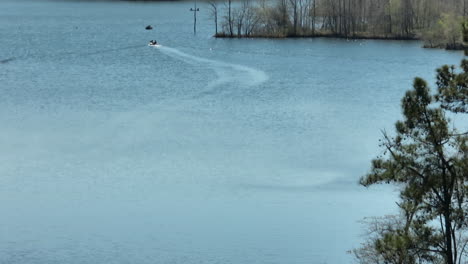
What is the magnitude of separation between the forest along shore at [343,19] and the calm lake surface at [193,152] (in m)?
11.7

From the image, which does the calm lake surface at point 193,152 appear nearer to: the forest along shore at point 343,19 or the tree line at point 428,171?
the tree line at point 428,171

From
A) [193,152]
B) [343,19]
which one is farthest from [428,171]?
[343,19]

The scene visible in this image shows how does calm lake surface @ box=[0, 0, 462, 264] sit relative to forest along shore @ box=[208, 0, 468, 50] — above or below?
below

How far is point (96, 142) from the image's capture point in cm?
3272

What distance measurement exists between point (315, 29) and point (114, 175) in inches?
1917

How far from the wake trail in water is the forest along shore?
16.2 meters

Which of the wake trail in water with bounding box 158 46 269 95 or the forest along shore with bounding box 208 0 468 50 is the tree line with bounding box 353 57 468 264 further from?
the forest along shore with bounding box 208 0 468 50

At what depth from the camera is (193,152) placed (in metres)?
31.6

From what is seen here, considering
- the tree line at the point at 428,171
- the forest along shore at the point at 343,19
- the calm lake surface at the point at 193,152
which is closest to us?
the tree line at the point at 428,171

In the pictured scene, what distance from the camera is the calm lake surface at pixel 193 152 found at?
2350cm

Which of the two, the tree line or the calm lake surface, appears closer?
the tree line

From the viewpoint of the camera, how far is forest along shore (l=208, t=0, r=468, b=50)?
71750mm

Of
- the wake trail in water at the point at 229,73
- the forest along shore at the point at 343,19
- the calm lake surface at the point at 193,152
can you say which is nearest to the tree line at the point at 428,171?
the calm lake surface at the point at 193,152

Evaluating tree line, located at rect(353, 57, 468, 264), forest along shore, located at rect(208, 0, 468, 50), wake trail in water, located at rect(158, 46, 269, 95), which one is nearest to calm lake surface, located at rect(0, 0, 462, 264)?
wake trail in water, located at rect(158, 46, 269, 95)
